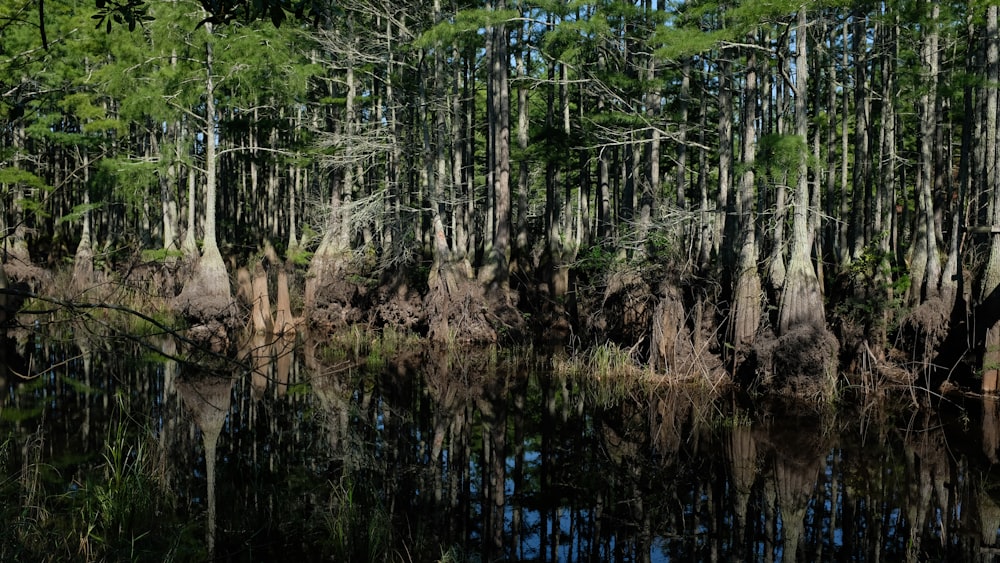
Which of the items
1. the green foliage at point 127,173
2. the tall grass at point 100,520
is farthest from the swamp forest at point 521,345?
the green foliage at point 127,173

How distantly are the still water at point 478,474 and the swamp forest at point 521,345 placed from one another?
4 cm

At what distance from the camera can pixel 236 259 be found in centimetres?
2273

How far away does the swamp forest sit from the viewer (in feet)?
19.1

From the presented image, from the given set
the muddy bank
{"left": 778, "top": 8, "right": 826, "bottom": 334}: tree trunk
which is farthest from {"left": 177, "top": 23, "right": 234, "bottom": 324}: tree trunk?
{"left": 778, "top": 8, "right": 826, "bottom": 334}: tree trunk

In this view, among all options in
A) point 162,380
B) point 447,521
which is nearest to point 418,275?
point 162,380

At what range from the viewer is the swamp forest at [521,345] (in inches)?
229

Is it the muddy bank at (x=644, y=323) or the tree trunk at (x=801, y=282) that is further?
the muddy bank at (x=644, y=323)

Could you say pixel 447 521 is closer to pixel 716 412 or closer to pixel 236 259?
pixel 716 412

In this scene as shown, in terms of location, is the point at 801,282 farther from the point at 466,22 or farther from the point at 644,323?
the point at 466,22

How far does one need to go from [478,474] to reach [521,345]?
7.55 m

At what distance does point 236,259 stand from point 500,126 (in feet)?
32.5

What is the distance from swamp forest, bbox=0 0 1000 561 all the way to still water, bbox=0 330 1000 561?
44mm

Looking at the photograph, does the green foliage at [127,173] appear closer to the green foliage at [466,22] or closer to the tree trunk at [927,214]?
the green foliage at [466,22]

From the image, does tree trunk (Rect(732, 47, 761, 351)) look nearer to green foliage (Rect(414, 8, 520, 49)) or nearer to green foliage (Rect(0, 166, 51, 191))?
green foliage (Rect(414, 8, 520, 49))
